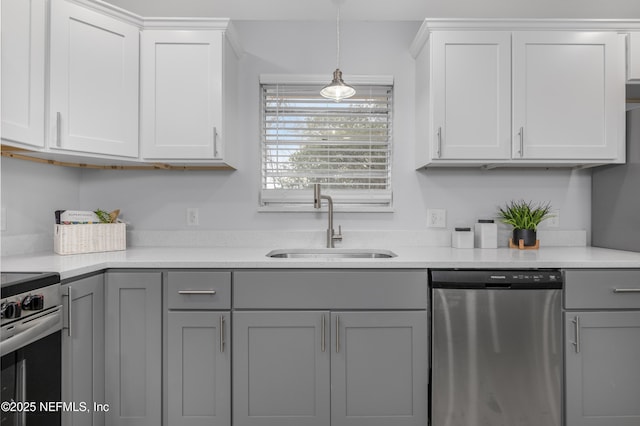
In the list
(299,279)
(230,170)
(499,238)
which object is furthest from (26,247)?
(499,238)

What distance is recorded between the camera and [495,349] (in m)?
1.71

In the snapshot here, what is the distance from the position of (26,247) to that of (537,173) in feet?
10.2

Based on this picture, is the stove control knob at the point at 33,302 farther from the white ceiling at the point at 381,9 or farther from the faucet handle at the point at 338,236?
the white ceiling at the point at 381,9

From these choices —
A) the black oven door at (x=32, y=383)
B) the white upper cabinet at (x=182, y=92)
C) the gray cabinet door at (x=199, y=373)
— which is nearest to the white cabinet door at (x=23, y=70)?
the white upper cabinet at (x=182, y=92)

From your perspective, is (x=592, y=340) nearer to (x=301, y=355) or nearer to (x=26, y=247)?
(x=301, y=355)

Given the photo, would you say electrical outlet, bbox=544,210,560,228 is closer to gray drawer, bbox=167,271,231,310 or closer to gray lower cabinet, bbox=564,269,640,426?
gray lower cabinet, bbox=564,269,640,426

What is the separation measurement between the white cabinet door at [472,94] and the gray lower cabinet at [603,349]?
810 millimetres

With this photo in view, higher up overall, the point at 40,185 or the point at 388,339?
the point at 40,185

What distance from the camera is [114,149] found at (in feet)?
6.44

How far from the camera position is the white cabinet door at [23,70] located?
151cm

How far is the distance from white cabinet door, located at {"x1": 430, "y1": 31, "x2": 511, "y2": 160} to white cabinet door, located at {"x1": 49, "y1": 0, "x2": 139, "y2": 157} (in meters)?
1.72

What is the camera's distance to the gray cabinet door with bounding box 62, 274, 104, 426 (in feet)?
4.92

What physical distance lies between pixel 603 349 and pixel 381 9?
2295 mm

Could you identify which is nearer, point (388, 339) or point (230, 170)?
point (388, 339)
